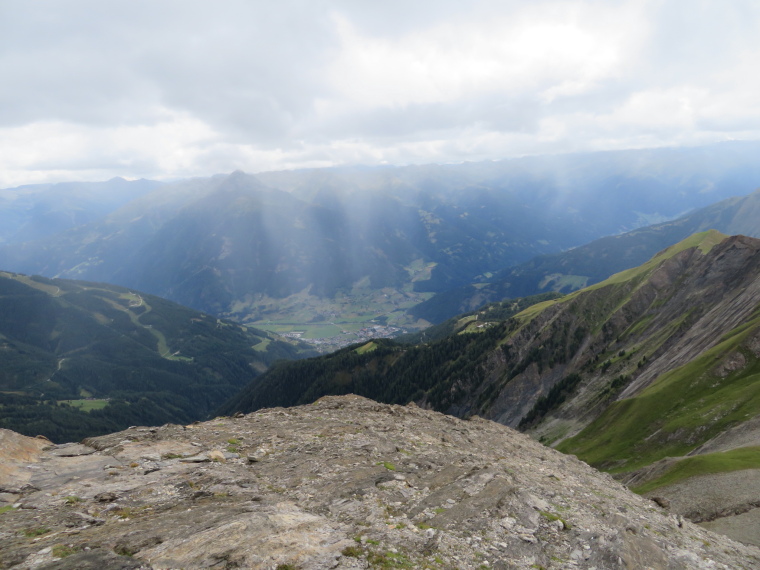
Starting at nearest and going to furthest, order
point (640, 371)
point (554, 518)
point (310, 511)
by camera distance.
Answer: point (310, 511) → point (554, 518) → point (640, 371)

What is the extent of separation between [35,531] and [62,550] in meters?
3.18

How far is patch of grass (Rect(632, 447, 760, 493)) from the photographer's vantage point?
39500mm

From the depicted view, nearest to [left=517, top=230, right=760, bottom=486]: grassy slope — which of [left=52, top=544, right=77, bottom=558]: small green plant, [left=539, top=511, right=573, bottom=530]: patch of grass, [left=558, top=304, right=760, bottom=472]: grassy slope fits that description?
[left=558, top=304, right=760, bottom=472]: grassy slope

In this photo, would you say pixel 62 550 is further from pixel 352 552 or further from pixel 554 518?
pixel 554 518

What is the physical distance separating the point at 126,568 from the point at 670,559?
77.2ft

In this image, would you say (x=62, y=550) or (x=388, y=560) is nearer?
(x=62, y=550)

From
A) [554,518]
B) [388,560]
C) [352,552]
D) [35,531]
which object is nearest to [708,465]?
[554,518]

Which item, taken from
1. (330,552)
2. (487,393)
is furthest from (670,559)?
(487,393)

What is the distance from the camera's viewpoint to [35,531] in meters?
16.1

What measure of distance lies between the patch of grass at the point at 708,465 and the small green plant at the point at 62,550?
158 feet

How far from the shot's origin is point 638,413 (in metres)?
68.9

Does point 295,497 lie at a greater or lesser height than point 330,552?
lesser

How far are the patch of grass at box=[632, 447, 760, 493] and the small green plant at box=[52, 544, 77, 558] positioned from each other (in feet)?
158

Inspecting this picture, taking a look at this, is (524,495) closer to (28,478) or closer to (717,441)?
(28,478)
